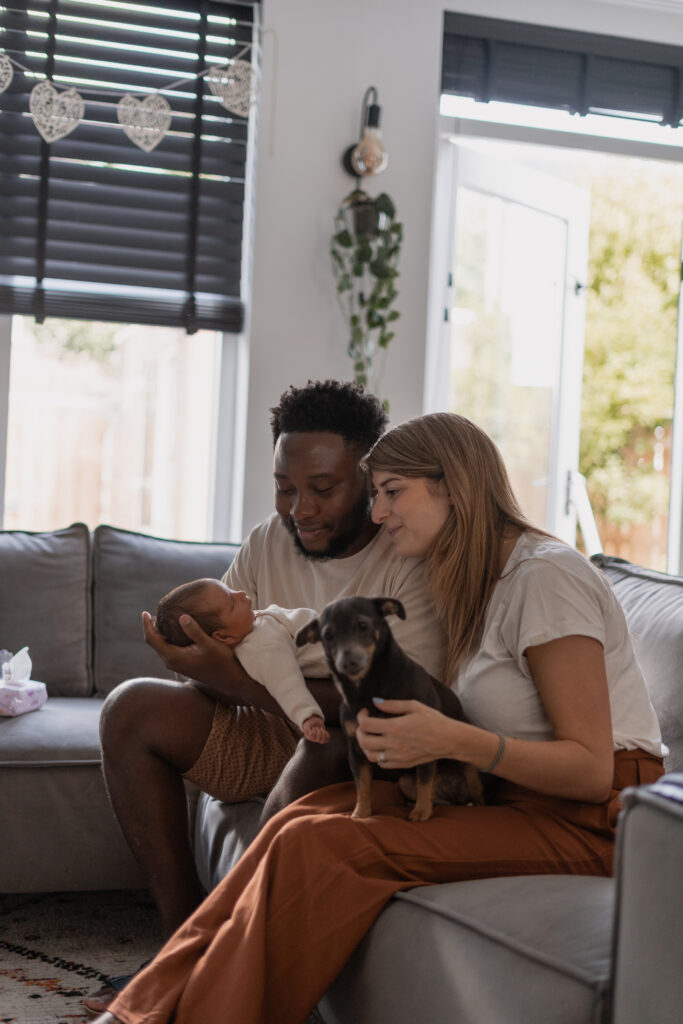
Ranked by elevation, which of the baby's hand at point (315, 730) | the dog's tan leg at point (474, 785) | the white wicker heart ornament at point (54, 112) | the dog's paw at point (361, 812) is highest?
the white wicker heart ornament at point (54, 112)

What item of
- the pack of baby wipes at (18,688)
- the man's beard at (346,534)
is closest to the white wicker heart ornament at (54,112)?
the pack of baby wipes at (18,688)

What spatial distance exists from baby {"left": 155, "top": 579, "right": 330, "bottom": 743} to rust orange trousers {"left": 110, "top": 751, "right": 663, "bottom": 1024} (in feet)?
1.13

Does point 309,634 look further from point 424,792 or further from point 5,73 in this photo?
point 5,73

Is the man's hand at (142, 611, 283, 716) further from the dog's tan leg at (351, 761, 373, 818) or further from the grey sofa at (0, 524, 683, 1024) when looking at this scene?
the dog's tan leg at (351, 761, 373, 818)

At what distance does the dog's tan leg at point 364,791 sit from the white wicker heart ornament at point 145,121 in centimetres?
234

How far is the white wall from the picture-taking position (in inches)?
136

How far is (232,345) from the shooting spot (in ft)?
12.0

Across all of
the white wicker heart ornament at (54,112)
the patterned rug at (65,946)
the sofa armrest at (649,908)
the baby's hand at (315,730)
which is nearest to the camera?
the sofa armrest at (649,908)

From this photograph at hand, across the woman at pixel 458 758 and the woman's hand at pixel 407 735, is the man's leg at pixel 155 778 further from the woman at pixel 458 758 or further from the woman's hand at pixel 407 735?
the woman's hand at pixel 407 735

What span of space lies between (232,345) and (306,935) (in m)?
2.59

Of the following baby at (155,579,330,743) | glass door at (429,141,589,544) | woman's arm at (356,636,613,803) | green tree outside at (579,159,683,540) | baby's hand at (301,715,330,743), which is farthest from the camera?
green tree outside at (579,159,683,540)

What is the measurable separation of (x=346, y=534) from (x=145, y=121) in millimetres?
1790

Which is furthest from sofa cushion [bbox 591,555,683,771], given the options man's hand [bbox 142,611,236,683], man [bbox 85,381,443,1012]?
man's hand [bbox 142,611,236,683]

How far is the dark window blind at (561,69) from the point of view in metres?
3.73
